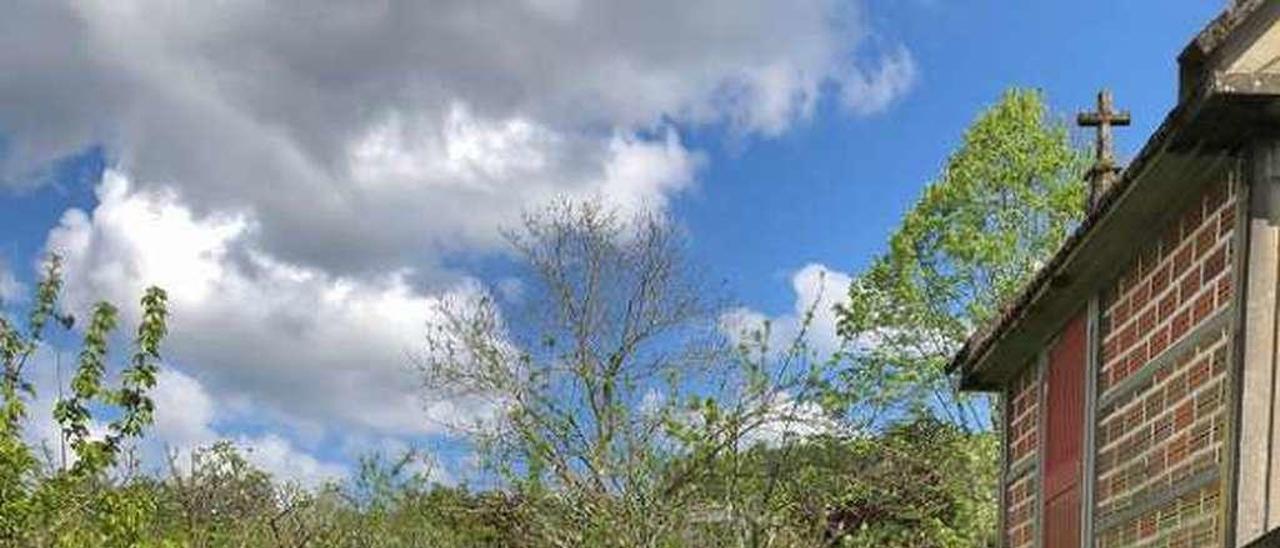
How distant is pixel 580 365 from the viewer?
2372 centimetres

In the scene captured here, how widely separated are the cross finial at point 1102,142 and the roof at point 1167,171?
3.69ft

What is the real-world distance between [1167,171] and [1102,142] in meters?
4.49

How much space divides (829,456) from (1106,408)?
18538mm

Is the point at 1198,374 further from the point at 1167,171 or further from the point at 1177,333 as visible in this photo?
the point at 1167,171

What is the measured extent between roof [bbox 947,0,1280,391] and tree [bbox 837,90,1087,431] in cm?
1909

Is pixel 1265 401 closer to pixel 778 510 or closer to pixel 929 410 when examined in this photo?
pixel 778 510

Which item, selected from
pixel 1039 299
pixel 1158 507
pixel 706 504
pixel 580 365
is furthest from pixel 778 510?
pixel 1158 507

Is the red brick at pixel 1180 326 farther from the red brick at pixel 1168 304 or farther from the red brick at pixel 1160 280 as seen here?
the red brick at pixel 1160 280

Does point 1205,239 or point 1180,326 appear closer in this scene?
point 1205,239

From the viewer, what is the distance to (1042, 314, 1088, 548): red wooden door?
9.43 metres

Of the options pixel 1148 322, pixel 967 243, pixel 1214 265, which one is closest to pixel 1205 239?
pixel 1214 265

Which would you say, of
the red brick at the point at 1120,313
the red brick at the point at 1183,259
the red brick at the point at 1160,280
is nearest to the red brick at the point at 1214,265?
the red brick at the point at 1183,259

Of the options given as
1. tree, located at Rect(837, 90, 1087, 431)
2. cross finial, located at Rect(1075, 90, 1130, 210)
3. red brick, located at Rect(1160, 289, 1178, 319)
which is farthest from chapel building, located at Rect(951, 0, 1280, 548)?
tree, located at Rect(837, 90, 1087, 431)

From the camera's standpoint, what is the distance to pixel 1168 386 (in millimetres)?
7844
